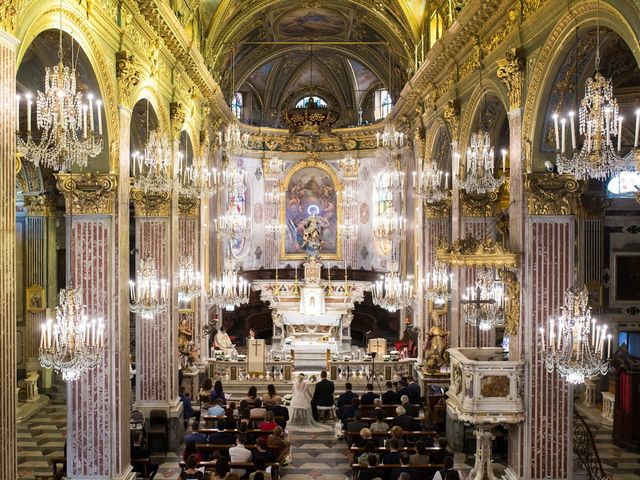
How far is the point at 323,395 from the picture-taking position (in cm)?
1777

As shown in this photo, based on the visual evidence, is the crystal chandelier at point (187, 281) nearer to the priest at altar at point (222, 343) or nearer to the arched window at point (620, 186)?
the priest at altar at point (222, 343)

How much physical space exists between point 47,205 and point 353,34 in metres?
14.2

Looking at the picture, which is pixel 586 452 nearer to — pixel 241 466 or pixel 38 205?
pixel 241 466

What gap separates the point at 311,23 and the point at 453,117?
13021 mm

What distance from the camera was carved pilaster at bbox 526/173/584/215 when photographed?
11.7 meters

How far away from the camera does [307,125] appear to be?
29.6 metres

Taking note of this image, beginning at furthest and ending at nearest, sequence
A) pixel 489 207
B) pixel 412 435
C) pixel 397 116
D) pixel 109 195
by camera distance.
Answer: pixel 397 116 → pixel 489 207 → pixel 412 435 → pixel 109 195

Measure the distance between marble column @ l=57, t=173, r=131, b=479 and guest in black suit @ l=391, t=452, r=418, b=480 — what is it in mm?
4590

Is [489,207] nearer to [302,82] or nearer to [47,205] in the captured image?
[47,205]

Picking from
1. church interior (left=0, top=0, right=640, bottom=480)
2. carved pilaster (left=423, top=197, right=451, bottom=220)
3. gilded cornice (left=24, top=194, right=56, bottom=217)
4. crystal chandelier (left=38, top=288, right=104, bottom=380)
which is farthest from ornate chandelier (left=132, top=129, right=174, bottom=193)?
carved pilaster (left=423, top=197, right=451, bottom=220)

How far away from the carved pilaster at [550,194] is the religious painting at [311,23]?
16435 mm

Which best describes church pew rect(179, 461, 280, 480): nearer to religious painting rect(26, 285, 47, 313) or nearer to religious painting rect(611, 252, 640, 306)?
religious painting rect(26, 285, 47, 313)

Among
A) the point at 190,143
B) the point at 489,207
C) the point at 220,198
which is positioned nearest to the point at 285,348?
the point at 220,198

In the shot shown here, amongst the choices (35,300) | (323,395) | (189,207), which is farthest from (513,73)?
(35,300)
